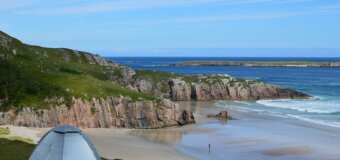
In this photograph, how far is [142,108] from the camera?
7450cm

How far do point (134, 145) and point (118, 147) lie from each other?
8.31 feet

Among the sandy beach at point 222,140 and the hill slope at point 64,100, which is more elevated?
the hill slope at point 64,100

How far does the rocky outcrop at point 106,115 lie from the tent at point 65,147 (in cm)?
4312

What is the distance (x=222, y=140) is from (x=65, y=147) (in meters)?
40.4

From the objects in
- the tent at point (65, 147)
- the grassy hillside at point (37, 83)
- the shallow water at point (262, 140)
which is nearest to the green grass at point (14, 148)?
the tent at point (65, 147)

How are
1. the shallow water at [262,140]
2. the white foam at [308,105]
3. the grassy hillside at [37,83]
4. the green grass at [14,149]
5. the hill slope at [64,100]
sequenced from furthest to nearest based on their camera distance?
the white foam at [308,105], the grassy hillside at [37,83], the hill slope at [64,100], the shallow water at [262,140], the green grass at [14,149]

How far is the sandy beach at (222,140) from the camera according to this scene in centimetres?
5228

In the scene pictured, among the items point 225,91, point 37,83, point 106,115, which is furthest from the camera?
point 225,91

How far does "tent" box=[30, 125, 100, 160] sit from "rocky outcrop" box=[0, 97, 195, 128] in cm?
4312

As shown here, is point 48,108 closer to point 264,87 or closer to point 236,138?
point 236,138

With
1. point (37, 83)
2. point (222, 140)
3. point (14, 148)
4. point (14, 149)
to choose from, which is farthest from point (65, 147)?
point (37, 83)

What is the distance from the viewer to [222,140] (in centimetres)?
6238

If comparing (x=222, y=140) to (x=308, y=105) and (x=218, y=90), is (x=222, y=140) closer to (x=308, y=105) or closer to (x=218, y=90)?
(x=308, y=105)

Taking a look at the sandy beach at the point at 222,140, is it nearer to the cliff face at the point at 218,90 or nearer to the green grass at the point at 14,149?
the green grass at the point at 14,149
